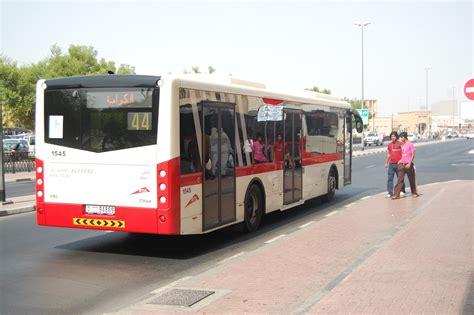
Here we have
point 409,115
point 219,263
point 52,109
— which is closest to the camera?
point 219,263

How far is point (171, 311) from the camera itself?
573 cm

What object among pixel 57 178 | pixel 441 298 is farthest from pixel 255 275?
pixel 57 178

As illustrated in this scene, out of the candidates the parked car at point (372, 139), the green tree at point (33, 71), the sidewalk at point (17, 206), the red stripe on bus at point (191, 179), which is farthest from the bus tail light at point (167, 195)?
the parked car at point (372, 139)

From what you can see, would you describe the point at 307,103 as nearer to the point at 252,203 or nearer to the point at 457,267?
the point at 252,203

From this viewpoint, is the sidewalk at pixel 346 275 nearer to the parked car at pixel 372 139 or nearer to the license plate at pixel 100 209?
the license plate at pixel 100 209

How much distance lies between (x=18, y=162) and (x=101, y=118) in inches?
954

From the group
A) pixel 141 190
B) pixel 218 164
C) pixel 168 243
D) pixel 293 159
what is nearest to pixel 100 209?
pixel 141 190

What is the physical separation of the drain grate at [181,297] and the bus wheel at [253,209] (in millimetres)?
4132

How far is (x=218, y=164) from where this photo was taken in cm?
930

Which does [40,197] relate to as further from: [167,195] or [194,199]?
[194,199]

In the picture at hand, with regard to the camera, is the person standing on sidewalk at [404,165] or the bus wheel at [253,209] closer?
the bus wheel at [253,209]

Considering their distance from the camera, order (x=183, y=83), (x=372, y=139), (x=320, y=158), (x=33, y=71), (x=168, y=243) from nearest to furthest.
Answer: (x=183, y=83)
(x=168, y=243)
(x=320, y=158)
(x=33, y=71)
(x=372, y=139)

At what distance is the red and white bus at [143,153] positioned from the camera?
812 cm

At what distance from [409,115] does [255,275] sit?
614ft
